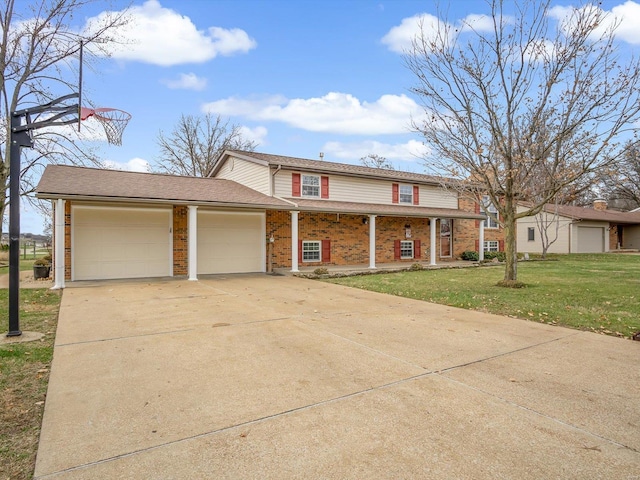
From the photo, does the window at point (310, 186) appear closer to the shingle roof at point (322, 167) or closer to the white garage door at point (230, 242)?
the shingle roof at point (322, 167)

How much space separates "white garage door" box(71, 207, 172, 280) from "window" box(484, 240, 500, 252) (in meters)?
18.5

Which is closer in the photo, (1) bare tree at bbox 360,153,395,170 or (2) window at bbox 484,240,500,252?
(2) window at bbox 484,240,500,252

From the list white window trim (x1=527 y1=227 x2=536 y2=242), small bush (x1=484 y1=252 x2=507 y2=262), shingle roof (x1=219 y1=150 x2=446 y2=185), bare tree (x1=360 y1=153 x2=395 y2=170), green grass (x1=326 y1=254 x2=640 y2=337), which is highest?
bare tree (x1=360 y1=153 x2=395 y2=170)

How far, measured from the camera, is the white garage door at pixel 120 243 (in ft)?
41.6

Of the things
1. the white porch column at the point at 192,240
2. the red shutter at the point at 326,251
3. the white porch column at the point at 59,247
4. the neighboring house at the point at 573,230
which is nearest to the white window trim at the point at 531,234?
the neighboring house at the point at 573,230

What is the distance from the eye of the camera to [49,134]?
58.8 ft

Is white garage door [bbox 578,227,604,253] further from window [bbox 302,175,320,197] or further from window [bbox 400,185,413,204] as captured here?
window [bbox 302,175,320,197]

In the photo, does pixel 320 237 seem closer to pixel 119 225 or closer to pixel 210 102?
pixel 119 225

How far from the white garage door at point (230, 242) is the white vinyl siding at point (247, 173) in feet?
5.71

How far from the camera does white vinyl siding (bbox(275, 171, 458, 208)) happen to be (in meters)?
16.6

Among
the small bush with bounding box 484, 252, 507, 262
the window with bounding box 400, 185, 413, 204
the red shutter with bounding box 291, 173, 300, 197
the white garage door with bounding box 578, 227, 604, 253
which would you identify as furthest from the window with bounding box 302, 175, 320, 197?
the white garage door with bounding box 578, 227, 604, 253

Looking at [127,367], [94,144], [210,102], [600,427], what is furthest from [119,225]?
[210,102]

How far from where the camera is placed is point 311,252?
17.2 m

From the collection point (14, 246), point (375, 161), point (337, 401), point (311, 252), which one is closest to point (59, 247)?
point (14, 246)
